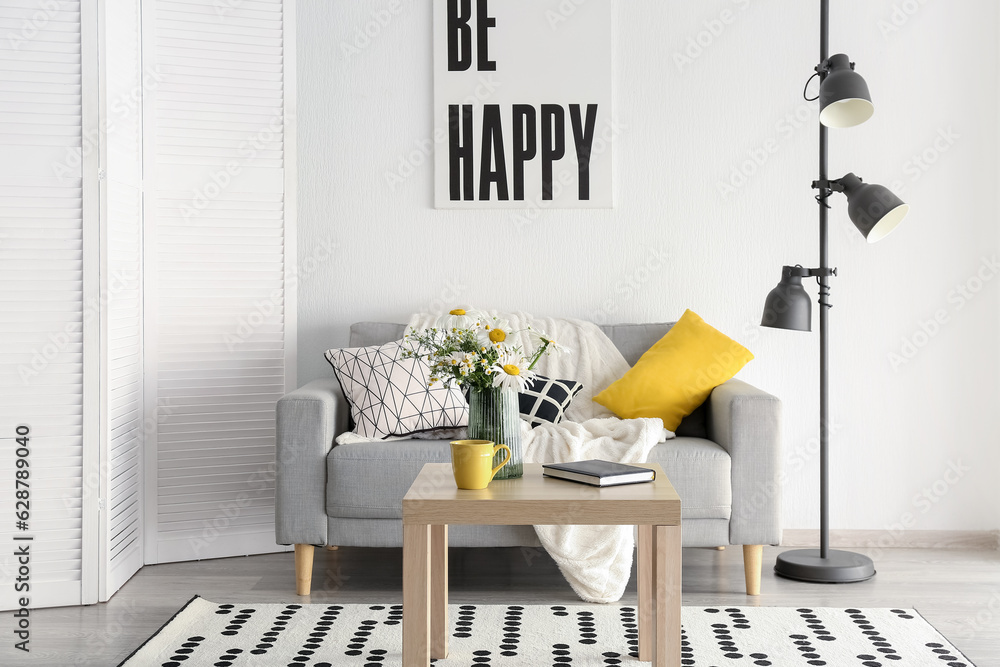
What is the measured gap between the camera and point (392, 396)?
2.81m

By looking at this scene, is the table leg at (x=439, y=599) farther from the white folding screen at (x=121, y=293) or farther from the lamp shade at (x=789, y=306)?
the lamp shade at (x=789, y=306)

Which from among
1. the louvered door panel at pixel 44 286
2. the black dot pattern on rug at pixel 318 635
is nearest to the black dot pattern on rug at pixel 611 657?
the black dot pattern on rug at pixel 318 635

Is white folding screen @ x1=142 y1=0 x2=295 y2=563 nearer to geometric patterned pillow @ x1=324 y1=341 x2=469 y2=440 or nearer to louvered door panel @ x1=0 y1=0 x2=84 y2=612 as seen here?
louvered door panel @ x1=0 y1=0 x2=84 y2=612

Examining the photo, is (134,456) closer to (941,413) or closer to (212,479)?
(212,479)

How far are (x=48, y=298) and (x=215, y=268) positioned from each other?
26.6 inches

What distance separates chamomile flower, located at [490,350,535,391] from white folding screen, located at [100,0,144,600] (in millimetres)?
1397

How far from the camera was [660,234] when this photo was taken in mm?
3484

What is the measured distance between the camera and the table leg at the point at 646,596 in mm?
2186

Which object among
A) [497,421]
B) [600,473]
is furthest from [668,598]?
[497,421]

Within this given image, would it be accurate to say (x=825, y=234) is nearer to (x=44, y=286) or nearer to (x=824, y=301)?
(x=824, y=301)

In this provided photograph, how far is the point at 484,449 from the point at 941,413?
2311 mm

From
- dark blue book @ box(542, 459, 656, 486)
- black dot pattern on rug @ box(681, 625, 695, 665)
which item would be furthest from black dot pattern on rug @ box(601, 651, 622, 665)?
dark blue book @ box(542, 459, 656, 486)

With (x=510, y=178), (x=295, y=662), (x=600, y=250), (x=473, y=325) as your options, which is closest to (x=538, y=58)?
(x=510, y=178)

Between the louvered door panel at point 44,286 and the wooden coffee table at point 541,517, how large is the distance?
4.43ft
